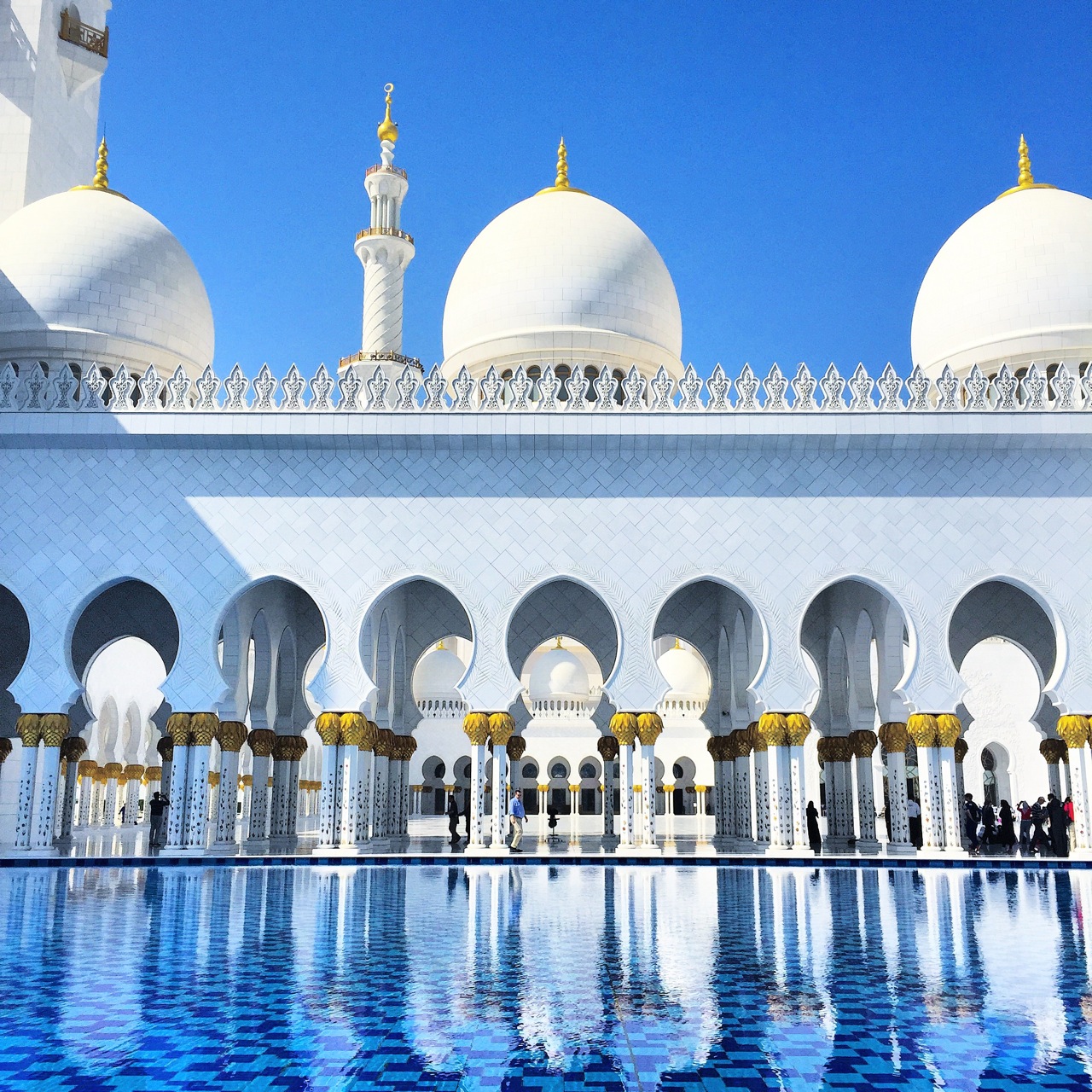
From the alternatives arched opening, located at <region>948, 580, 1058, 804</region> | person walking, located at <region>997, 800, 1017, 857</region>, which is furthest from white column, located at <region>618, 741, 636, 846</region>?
arched opening, located at <region>948, 580, 1058, 804</region>

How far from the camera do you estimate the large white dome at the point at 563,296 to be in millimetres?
12203

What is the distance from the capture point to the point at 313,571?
402 inches

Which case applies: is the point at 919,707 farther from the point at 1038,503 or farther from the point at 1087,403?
the point at 1087,403

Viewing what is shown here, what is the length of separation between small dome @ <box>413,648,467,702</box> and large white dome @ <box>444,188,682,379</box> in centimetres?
885

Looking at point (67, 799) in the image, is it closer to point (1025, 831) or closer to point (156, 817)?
point (156, 817)

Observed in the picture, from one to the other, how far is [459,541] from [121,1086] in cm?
783

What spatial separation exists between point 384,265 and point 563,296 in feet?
14.9

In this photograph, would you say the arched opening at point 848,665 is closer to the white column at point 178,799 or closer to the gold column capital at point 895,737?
the gold column capital at point 895,737

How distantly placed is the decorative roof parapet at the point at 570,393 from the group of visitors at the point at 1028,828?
3.51m

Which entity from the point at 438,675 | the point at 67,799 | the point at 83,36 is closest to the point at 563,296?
the point at 67,799

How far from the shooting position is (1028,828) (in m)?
10.9

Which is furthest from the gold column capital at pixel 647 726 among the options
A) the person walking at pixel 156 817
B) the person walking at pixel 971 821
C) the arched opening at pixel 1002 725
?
the arched opening at pixel 1002 725

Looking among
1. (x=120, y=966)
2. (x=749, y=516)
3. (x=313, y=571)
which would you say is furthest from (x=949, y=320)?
(x=120, y=966)

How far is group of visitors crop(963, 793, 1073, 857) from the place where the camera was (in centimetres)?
1019
